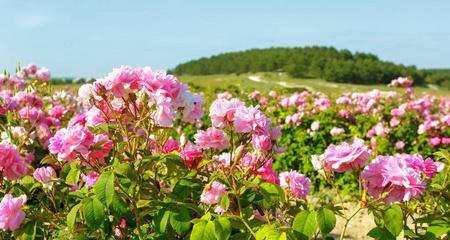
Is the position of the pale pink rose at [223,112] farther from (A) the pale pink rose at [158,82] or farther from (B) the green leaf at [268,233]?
(B) the green leaf at [268,233]

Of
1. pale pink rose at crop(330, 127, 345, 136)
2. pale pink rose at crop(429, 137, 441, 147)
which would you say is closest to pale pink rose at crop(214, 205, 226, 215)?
pale pink rose at crop(429, 137, 441, 147)

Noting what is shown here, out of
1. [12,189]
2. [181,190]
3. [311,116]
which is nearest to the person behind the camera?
[181,190]

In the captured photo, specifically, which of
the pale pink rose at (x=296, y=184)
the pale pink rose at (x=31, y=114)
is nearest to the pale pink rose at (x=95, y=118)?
the pale pink rose at (x=296, y=184)

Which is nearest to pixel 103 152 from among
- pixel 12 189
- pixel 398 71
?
pixel 12 189

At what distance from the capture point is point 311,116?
22.6 feet

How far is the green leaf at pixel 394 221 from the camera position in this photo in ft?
5.23

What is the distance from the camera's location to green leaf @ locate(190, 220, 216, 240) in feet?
5.19

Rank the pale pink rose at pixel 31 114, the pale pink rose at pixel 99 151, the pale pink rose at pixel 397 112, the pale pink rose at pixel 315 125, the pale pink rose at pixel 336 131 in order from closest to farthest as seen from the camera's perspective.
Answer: the pale pink rose at pixel 99 151 → the pale pink rose at pixel 31 114 → the pale pink rose at pixel 397 112 → the pale pink rose at pixel 336 131 → the pale pink rose at pixel 315 125

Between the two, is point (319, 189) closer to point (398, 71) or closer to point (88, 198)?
point (88, 198)

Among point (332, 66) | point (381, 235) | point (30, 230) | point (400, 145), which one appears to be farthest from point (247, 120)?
point (332, 66)

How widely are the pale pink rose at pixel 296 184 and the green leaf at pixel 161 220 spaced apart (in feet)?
1.92

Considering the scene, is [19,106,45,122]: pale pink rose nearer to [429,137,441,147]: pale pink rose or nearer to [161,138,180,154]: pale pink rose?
[161,138,180,154]: pale pink rose

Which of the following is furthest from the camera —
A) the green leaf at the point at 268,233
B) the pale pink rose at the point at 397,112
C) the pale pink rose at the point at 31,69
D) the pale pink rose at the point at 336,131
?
the pale pink rose at the point at 336,131

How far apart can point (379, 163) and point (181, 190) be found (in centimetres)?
69
